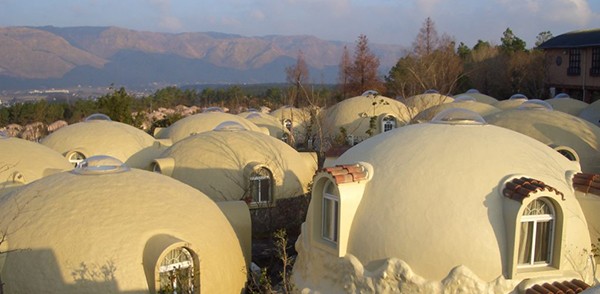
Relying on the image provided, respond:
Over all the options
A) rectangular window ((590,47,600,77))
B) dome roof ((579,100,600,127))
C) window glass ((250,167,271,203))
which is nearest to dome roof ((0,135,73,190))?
window glass ((250,167,271,203))

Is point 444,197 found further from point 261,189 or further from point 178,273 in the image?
point 261,189

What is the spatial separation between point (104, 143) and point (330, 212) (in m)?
18.1

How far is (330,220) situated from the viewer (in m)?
13.2

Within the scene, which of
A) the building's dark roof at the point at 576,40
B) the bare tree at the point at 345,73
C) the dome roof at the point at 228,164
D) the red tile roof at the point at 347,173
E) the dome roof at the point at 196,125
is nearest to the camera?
the red tile roof at the point at 347,173

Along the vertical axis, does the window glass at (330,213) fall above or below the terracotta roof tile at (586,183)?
below

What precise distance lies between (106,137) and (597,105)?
2767cm

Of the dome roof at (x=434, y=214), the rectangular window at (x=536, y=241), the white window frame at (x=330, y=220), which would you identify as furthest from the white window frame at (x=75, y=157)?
the rectangular window at (x=536, y=241)

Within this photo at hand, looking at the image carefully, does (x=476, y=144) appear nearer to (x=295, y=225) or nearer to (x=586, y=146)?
(x=295, y=225)

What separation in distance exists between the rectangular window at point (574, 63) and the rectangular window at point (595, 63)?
97.6 inches

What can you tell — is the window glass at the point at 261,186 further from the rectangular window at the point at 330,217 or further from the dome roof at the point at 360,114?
the dome roof at the point at 360,114

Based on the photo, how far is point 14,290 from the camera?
12.8m

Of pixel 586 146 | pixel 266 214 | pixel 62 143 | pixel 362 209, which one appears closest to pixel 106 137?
pixel 62 143

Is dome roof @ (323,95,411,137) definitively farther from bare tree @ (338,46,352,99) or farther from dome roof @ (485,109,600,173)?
bare tree @ (338,46,352,99)

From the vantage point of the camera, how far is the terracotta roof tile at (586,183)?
12.7 meters
